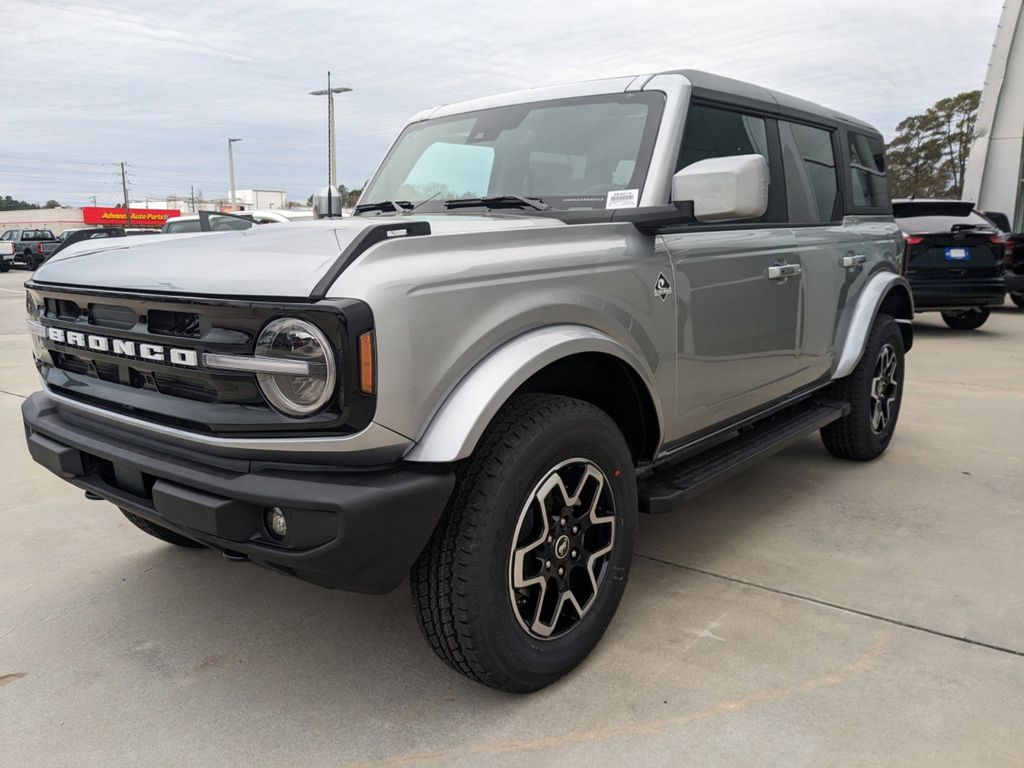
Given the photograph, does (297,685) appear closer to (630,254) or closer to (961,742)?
(630,254)

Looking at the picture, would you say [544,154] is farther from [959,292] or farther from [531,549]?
[959,292]

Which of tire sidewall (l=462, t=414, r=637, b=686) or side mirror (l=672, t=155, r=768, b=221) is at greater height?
side mirror (l=672, t=155, r=768, b=221)

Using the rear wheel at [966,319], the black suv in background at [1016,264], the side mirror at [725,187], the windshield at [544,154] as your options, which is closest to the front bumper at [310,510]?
the side mirror at [725,187]

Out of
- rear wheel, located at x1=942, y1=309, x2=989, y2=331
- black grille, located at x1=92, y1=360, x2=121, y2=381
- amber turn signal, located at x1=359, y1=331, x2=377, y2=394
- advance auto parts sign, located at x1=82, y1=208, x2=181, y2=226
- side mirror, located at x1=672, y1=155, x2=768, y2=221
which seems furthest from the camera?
advance auto parts sign, located at x1=82, y1=208, x2=181, y2=226

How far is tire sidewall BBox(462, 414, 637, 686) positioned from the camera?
208cm

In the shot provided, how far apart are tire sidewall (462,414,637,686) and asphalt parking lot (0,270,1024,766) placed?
0.13m

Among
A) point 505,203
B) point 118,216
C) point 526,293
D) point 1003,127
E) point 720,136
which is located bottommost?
point 526,293

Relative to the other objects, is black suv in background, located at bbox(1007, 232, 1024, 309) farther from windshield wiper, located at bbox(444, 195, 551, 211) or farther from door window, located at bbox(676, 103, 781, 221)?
windshield wiper, located at bbox(444, 195, 551, 211)

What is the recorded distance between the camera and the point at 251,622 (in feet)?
9.16

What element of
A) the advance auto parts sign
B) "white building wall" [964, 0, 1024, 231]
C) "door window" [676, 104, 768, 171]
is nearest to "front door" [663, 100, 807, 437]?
"door window" [676, 104, 768, 171]

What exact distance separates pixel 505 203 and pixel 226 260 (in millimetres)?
1173

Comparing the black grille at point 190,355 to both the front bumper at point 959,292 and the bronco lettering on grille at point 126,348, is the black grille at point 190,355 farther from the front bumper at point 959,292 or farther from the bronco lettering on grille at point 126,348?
the front bumper at point 959,292

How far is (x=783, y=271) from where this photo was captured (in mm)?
3371

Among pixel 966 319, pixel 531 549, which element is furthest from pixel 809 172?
pixel 966 319
